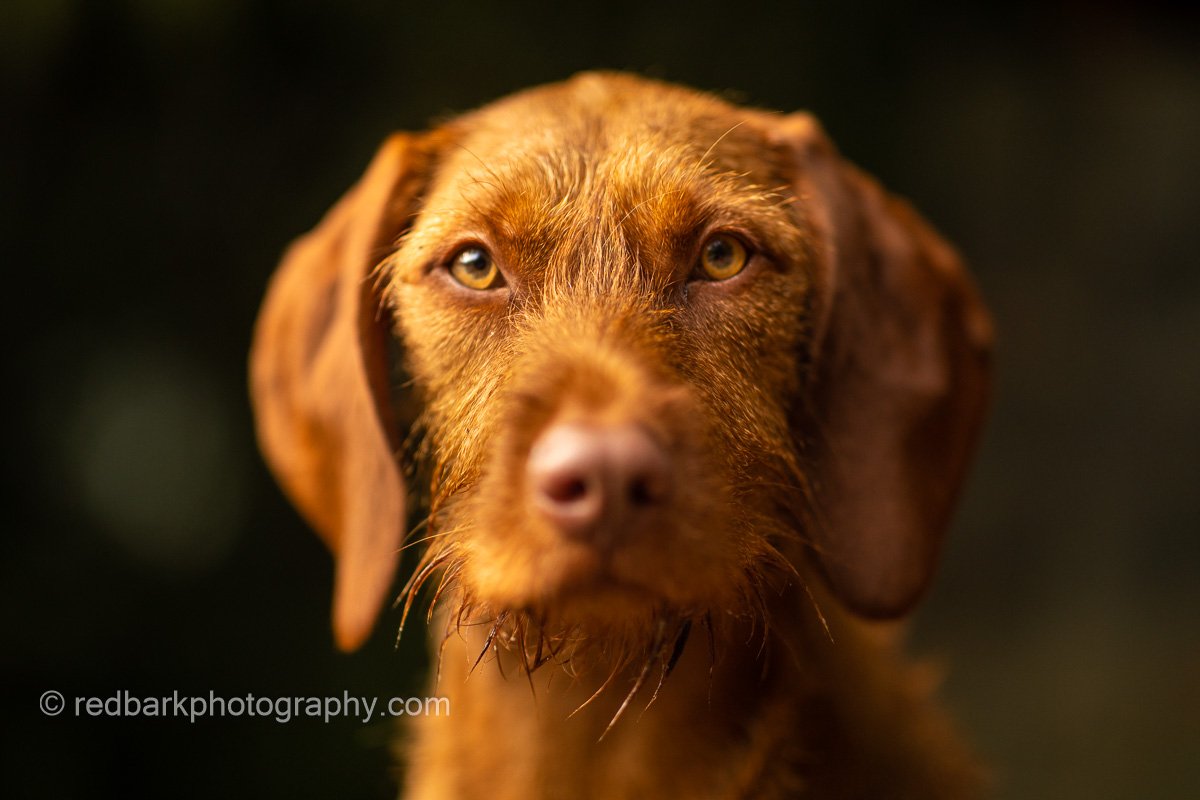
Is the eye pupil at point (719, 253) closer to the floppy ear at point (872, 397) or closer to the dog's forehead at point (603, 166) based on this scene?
the dog's forehead at point (603, 166)

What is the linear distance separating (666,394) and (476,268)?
0.48m

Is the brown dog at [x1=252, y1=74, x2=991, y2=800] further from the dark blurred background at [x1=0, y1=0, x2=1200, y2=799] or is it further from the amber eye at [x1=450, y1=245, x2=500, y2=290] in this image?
the dark blurred background at [x1=0, y1=0, x2=1200, y2=799]

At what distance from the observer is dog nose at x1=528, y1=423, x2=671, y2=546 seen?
1.17 metres

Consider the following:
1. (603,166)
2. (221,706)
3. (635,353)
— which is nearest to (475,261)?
(603,166)

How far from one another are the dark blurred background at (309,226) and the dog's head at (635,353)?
0.73 meters

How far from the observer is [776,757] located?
5.38 feet

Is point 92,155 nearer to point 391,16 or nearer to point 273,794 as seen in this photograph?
point 391,16

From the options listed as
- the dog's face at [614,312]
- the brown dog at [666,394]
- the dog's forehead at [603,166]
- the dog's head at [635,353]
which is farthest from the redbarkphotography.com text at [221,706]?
the dog's forehead at [603,166]

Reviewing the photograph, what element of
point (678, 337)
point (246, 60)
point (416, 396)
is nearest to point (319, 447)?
point (416, 396)

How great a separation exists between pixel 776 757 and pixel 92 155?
6.57 ft

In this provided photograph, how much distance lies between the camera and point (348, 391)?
179 cm

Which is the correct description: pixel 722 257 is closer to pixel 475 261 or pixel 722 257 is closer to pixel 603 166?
pixel 603 166

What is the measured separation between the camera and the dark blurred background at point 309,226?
2398 millimetres

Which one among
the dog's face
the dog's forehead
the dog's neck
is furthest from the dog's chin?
the dog's forehead
